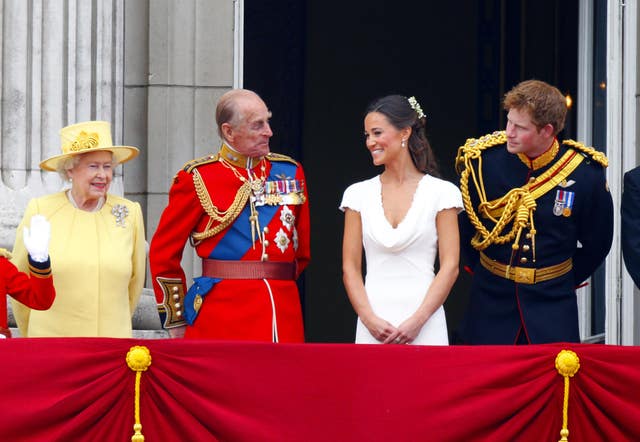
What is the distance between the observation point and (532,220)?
6887 millimetres

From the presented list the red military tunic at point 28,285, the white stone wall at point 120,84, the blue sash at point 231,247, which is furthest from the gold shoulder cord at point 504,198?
the white stone wall at point 120,84

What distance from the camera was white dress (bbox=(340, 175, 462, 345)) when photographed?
265 inches

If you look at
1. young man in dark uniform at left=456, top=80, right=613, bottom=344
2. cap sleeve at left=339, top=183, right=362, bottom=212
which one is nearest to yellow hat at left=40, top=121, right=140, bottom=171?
cap sleeve at left=339, top=183, right=362, bottom=212

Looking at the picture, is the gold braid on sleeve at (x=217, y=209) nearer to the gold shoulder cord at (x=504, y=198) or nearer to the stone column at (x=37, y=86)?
the gold shoulder cord at (x=504, y=198)

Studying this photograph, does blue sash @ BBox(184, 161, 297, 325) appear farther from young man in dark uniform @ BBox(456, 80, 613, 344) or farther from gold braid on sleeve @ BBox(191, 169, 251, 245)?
young man in dark uniform @ BBox(456, 80, 613, 344)

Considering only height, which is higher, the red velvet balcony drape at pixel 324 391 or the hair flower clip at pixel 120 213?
the hair flower clip at pixel 120 213

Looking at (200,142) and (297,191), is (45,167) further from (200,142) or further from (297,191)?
(200,142)

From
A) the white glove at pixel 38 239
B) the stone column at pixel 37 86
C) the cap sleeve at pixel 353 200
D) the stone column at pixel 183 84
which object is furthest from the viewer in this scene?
the stone column at pixel 183 84

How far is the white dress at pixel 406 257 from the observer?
22.0 ft

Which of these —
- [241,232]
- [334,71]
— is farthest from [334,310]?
[241,232]

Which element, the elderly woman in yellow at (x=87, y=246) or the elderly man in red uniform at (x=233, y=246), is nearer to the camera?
the elderly woman in yellow at (x=87, y=246)

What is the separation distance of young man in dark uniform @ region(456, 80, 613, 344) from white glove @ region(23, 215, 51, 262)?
1.77 metres

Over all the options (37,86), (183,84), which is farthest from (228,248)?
(183,84)

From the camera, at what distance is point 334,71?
43.8 ft
